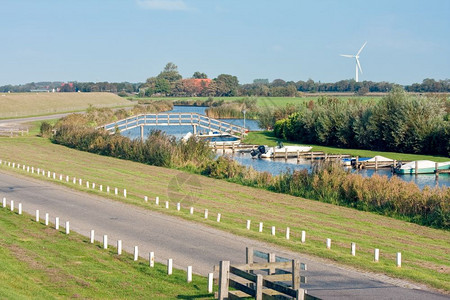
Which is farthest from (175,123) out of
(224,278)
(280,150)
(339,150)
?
(224,278)

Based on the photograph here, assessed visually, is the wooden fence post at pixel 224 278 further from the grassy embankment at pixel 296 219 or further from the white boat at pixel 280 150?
the white boat at pixel 280 150

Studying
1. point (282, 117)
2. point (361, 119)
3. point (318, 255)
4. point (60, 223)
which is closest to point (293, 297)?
point (318, 255)

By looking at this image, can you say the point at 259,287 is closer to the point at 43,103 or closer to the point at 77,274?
the point at 77,274

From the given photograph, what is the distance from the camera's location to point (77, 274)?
17.8m

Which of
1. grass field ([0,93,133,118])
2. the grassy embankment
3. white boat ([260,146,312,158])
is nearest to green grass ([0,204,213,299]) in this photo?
the grassy embankment

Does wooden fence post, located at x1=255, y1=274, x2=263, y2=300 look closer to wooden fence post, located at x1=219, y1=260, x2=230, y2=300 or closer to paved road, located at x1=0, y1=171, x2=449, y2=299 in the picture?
wooden fence post, located at x1=219, y1=260, x2=230, y2=300

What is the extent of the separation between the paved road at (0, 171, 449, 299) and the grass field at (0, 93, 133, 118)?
93.8m

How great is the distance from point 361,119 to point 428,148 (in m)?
10.9

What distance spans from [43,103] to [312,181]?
119 metres

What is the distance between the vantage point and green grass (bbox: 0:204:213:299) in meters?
15.9

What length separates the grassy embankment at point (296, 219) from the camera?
2025cm

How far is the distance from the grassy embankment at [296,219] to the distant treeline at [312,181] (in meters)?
1.16

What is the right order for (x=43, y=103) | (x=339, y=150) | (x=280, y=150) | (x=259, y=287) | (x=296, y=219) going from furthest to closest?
(x=43, y=103) < (x=339, y=150) < (x=280, y=150) < (x=296, y=219) < (x=259, y=287)

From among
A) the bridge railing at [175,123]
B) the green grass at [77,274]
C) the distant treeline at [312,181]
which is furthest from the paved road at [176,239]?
the bridge railing at [175,123]
